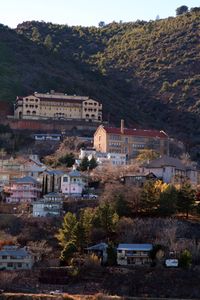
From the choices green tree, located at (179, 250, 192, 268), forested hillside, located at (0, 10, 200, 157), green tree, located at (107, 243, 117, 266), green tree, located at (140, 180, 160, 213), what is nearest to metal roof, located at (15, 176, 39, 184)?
green tree, located at (140, 180, 160, 213)

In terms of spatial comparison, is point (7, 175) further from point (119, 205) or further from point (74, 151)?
point (119, 205)

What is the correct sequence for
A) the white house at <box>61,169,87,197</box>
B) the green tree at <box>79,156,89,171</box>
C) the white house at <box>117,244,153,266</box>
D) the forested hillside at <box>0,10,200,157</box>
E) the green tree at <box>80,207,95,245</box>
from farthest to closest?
the forested hillside at <box>0,10,200,157</box>
the green tree at <box>79,156,89,171</box>
the white house at <box>61,169,87,197</box>
the green tree at <box>80,207,95,245</box>
the white house at <box>117,244,153,266</box>

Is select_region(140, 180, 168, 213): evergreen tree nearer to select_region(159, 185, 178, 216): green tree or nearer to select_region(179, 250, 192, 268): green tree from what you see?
select_region(159, 185, 178, 216): green tree

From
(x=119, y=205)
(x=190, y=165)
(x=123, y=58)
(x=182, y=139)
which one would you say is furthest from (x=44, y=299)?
(x=123, y=58)

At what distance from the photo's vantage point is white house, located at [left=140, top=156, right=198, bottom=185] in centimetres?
8775

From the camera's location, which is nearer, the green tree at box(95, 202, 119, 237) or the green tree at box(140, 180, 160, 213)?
the green tree at box(95, 202, 119, 237)

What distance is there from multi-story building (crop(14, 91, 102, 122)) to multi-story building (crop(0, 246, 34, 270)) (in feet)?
180

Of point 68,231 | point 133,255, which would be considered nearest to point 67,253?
point 68,231

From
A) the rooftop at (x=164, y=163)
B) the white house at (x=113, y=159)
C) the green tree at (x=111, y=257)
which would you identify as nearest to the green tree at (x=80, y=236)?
the green tree at (x=111, y=257)

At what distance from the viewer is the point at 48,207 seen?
252 ft

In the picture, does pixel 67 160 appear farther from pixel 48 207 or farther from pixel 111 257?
pixel 111 257

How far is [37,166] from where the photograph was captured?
91.9 m

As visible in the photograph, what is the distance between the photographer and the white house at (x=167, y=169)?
288ft

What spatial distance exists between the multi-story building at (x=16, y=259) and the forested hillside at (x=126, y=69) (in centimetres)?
6031
